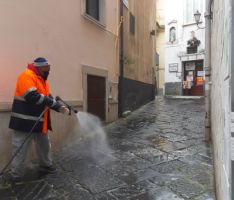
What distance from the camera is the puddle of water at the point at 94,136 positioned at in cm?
597

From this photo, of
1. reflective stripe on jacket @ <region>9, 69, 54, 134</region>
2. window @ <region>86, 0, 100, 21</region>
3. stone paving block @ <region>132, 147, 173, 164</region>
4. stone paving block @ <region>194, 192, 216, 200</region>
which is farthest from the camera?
window @ <region>86, 0, 100, 21</region>

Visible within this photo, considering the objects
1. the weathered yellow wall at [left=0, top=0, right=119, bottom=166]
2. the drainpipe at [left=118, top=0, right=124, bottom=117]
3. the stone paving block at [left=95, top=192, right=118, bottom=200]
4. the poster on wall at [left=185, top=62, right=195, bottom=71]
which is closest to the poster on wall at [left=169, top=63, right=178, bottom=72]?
the poster on wall at [left=185, top=62, right=195, bottom=71]

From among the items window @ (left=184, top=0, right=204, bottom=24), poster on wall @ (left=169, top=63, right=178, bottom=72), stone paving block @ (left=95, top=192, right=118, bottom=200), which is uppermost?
window @ (left=184, top=0, right=204, bottom=24)

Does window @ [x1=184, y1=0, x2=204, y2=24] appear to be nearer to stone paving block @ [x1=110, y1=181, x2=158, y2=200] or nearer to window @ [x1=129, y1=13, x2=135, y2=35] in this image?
window @ [x1=129, y1=13, x2=135, y2=35]

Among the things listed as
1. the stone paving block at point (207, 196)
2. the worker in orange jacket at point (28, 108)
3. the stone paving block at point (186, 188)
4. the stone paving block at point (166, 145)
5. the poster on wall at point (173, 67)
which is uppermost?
the poster on wall at point (173, 67)

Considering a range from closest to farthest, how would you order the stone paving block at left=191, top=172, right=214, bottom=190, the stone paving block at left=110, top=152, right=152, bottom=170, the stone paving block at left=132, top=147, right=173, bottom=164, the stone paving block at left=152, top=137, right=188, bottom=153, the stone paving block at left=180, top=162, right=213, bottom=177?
the stone paving block at left=191, top=172, right=214, bottom=190
the stone paving block at left=180, top=162, right=213, bottom=177
the stone paving block at left=110, top=152, right=152, bottom=170
the stone paving block at left=132, top=147, right=173, bottom=164
the stone paving block at left=152, top=137, right=188, bottom=153

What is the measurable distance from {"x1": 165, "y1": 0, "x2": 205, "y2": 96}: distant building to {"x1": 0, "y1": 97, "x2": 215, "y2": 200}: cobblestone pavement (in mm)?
14904

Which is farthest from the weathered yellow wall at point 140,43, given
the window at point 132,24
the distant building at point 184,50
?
the distant building at point 184,50

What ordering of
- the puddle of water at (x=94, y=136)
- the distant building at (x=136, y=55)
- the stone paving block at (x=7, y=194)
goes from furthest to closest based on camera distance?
the distant building at (x=136, y=55) < the puddle of water at (x=94, y=136) < the stone paving block at (x=7, y=194)

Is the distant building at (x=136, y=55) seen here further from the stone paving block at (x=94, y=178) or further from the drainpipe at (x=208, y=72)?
the stone paving block at (x=94, y=178)

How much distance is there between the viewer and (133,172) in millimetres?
4805

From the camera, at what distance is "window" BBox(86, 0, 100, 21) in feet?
26.7

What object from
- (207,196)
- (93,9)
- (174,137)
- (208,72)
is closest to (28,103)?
(207,196)

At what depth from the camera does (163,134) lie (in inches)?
302
